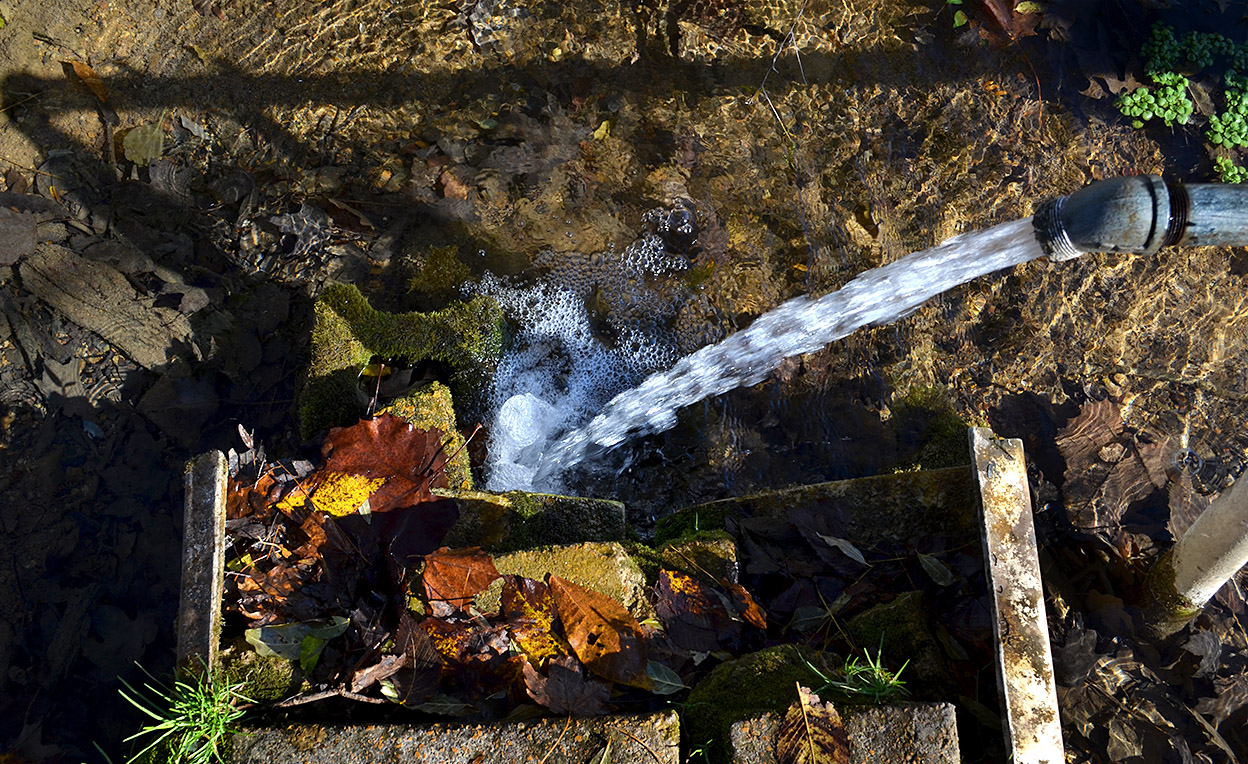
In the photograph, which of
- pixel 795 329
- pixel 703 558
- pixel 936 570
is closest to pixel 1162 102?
pixel 795 329

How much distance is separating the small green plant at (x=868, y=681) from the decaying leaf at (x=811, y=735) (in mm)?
95

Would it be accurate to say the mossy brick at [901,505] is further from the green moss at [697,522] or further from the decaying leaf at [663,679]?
the decaying leaf at [663,679]

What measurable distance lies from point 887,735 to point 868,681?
0.64 ft

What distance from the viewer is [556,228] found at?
417cm

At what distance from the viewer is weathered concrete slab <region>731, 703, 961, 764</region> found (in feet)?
6.07

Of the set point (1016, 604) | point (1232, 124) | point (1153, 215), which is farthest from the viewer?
point (1232, 124)

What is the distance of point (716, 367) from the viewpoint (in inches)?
153

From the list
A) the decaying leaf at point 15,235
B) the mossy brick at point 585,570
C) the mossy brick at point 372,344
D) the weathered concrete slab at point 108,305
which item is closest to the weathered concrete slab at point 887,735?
the mossy brick at point 585,570

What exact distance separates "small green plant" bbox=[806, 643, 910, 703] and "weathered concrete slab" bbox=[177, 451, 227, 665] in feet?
5.51

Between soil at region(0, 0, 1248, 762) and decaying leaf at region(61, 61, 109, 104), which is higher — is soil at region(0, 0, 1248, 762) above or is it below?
below

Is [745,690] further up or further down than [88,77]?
further down

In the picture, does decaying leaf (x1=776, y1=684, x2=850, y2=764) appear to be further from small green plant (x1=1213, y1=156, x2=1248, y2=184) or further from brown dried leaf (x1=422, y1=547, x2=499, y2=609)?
small green plant (x1=1213, y1=156, x2=1248, y2=184)

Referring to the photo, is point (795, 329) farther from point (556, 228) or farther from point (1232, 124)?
point (1232, 124)

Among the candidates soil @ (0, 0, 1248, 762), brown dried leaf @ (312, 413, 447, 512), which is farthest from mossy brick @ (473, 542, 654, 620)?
soil @ (0, 0, 1248, 762)
